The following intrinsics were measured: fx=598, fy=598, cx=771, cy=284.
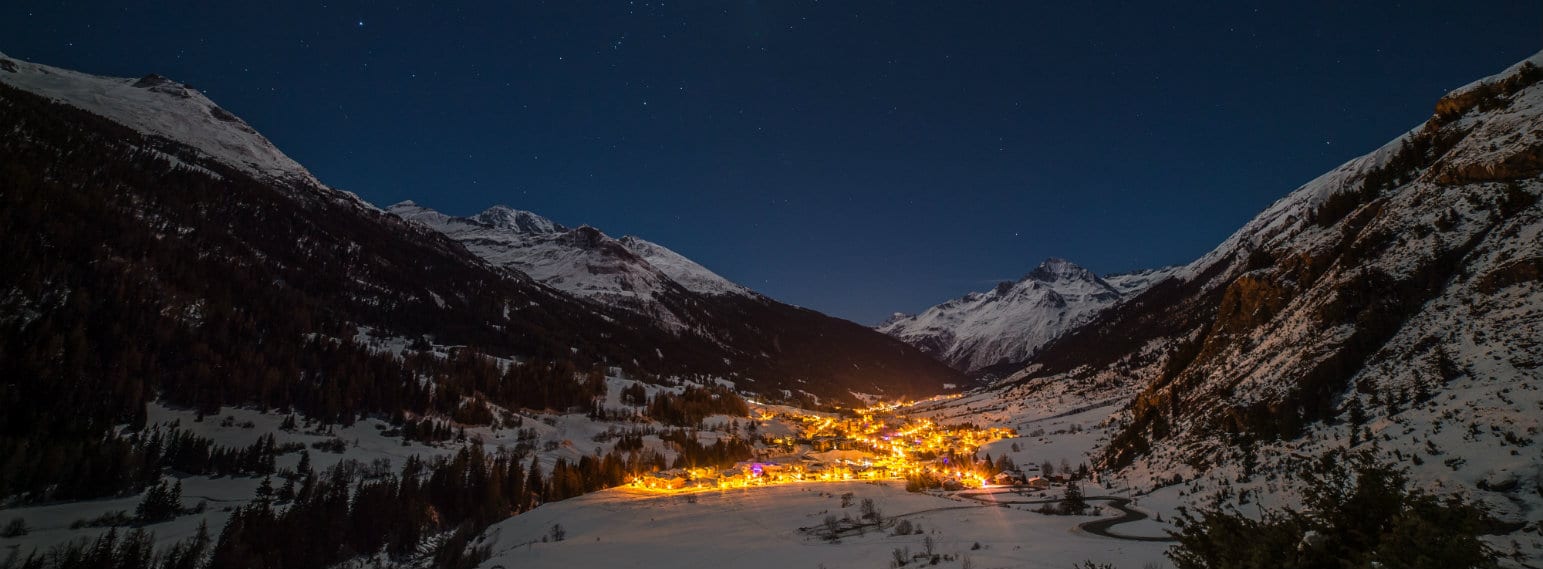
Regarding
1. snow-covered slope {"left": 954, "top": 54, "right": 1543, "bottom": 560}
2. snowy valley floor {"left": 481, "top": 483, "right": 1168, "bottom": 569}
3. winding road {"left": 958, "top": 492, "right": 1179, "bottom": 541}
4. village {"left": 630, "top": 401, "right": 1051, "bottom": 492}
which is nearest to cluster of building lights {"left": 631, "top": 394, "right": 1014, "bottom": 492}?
village {"left": 630, "top": 401, "right": 1051, "bottom": 492}

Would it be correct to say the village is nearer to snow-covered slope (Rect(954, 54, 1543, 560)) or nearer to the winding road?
the winding road

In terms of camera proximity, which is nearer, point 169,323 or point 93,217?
point 169,323

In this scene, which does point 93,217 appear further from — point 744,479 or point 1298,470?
point 1298,470

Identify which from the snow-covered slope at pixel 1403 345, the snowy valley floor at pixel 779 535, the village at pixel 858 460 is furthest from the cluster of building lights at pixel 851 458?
the snow-covered slope at pixel 1403 345

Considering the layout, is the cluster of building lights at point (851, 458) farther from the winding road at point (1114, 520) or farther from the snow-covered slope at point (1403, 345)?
the snow-covered slope at point (1403, 345)

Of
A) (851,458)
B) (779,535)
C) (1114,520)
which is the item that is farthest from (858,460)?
(1114,520)

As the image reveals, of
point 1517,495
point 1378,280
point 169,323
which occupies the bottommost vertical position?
point 1517,495

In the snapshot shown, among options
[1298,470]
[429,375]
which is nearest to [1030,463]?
[1298,470]
